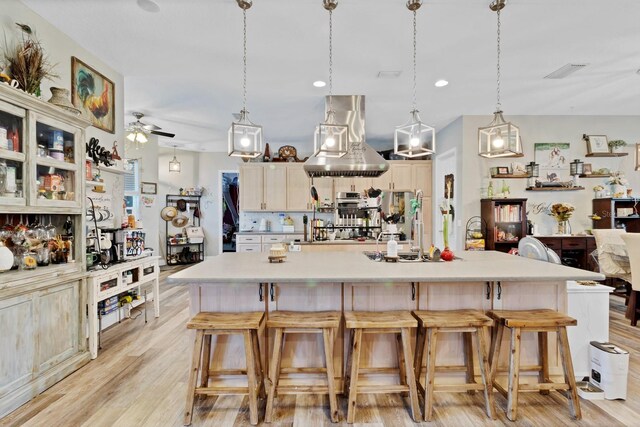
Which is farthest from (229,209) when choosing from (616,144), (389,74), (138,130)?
(616,144)

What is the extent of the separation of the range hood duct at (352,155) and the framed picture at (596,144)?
3290 mm

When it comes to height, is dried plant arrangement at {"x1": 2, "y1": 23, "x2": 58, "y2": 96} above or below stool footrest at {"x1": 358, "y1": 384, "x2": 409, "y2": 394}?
above

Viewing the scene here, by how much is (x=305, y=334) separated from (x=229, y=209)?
6347 millimetres

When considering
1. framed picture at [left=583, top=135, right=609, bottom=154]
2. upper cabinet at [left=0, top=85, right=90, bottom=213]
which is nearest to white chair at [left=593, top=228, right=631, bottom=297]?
framed picture at [left=583, top=135, right=609, bottom=154]

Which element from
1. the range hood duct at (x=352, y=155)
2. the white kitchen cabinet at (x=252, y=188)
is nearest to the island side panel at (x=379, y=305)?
the range hood duct at (x=352, y=155)

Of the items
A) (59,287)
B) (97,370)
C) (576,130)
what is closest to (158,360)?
(97,370)

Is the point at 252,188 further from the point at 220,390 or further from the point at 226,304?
the point at 220,390

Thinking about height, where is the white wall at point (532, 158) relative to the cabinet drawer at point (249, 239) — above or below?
above

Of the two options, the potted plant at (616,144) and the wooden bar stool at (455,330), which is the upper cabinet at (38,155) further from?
the potted plant at (616,144)

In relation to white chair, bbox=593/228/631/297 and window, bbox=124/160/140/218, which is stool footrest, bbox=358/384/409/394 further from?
window, bbox=124/160/140/218

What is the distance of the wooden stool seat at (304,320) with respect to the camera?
1.93m

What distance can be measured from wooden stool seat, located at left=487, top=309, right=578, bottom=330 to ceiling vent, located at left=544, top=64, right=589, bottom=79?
2.86m

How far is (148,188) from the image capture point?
6.70m

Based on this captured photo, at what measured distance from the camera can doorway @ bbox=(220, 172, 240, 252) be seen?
8000mm
